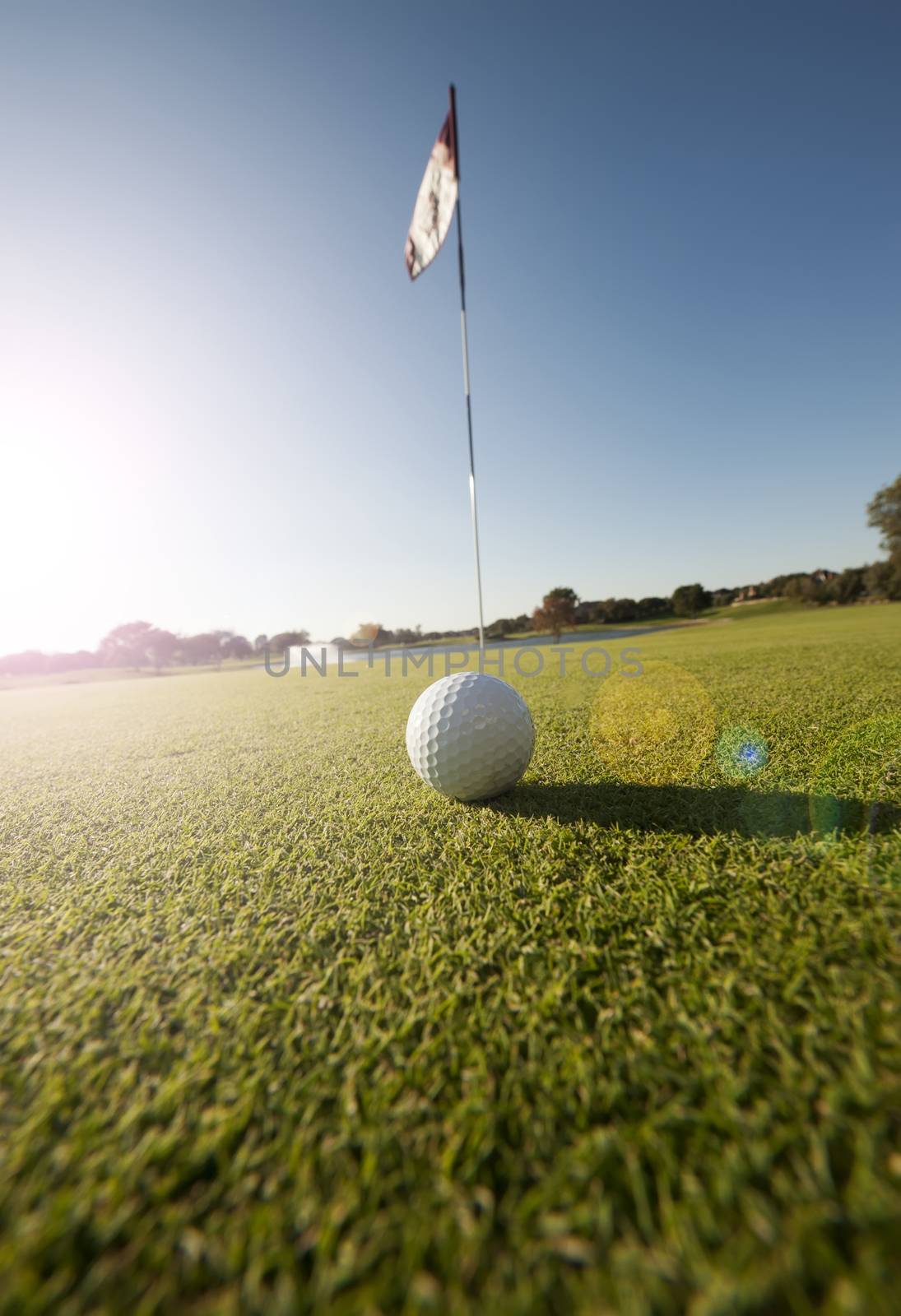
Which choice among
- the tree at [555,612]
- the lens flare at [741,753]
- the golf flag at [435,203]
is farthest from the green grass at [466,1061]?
the tree at [555,612]

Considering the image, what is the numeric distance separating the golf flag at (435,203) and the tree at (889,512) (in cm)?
5791

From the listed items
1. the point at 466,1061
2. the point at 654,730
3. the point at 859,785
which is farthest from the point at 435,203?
the point at 466,1061

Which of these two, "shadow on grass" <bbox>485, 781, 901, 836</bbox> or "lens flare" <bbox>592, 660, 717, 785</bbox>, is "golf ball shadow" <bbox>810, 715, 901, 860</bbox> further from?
"lens flare" <bbox>592, 660, 717, 785</bbox>

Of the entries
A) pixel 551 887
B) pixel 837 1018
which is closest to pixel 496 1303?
pixel 837 1018

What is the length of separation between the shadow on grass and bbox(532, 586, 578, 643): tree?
48.1 meters

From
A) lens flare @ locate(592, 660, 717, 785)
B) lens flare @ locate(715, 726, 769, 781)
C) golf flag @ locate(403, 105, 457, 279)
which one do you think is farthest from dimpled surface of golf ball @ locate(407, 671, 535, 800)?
golf flag @ locate(403, 105, 457, 279)

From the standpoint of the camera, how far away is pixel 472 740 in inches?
108

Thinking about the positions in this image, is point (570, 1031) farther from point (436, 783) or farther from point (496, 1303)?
point (436, 783)

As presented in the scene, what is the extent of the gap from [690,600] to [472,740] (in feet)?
187

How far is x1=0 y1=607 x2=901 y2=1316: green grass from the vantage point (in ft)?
2.68

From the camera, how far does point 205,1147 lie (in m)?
1.01

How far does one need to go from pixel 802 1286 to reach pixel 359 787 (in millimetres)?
2674

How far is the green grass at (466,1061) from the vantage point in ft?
2.68

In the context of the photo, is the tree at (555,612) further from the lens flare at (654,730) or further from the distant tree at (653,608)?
the lens flare at (654,730)
